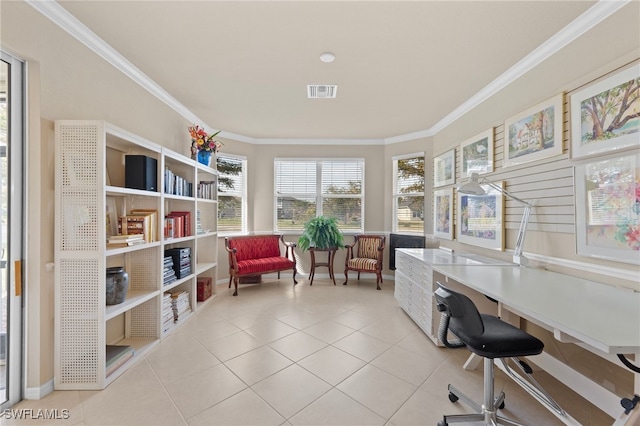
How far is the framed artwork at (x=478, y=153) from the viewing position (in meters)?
3.07

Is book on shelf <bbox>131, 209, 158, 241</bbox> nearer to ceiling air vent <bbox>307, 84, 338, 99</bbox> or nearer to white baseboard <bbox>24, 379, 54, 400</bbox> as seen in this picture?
white baseboard <bbox>24, 379, 54, 400</bbox>

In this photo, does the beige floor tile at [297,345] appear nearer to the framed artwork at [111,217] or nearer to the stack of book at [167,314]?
the stack of book at [167,314]

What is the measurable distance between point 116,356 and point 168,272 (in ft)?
3.09

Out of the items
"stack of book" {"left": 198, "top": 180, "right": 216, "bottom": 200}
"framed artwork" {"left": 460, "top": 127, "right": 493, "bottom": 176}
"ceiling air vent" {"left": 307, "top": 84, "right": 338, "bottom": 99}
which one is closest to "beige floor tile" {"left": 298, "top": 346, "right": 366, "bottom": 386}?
"framed artwork" {"left": 460, "top": 127, "right": 493, "bottom": 176}

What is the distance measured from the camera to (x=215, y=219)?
440cm

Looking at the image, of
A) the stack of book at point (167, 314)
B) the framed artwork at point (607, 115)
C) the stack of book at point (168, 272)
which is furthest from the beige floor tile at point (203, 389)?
the framed artwork at point (607, 115)

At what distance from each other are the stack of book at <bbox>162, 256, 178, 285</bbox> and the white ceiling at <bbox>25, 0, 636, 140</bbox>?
1.99 metres

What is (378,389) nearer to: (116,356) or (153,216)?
(116,356)

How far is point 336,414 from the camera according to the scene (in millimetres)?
1765

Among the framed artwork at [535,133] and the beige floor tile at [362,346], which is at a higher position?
the framed artwork at [535,133]

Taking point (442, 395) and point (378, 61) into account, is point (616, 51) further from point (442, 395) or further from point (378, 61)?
point (442, 395)

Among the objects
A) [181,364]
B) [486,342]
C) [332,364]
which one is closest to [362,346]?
[332,364]

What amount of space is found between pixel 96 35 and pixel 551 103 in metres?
3.80

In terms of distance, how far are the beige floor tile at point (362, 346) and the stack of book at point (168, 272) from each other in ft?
6.28
